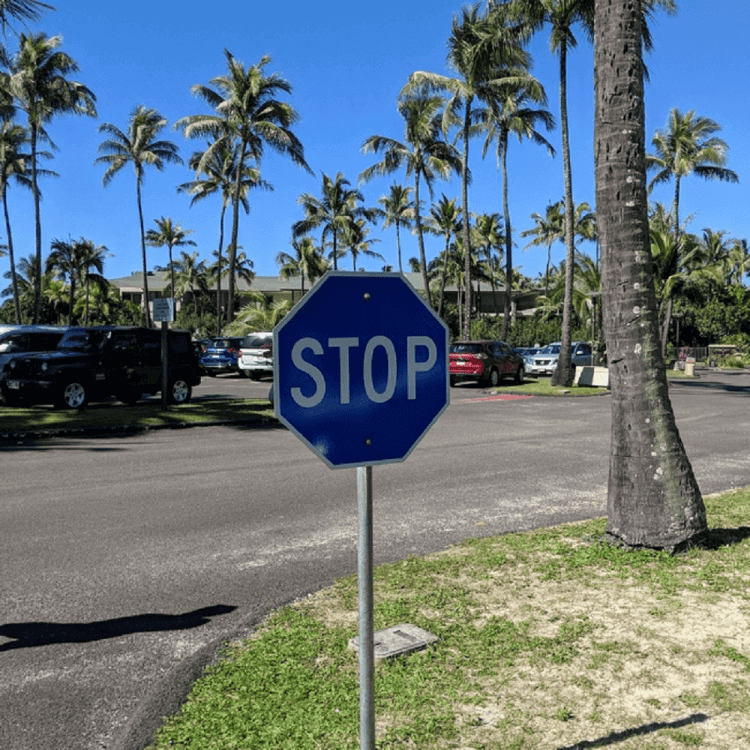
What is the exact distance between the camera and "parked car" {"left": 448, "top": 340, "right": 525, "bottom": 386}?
26203mm

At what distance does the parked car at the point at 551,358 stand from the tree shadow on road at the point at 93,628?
30445mm

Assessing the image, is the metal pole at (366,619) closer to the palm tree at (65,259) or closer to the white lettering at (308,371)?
the white lettering at (308,371)

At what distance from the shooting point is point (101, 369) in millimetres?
17500

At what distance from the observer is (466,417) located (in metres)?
16.6

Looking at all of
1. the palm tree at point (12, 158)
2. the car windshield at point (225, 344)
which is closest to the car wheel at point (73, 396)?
the car windshield at point (225, 344)

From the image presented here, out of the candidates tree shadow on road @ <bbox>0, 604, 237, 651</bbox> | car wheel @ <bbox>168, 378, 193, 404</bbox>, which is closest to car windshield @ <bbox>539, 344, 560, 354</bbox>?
car wheel @ <bbox>168, 378, 193, 404</bbox>

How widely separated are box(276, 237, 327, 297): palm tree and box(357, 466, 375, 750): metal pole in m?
57.2

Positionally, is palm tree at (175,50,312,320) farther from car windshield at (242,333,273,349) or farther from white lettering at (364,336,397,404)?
white lettering at (364,336,397,404)

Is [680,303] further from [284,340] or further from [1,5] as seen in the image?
[284,340]

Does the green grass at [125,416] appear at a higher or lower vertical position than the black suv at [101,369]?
lower

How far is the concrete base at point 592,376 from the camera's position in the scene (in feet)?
85.4

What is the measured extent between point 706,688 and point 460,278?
57298 mm

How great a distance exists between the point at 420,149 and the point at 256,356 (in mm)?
15944

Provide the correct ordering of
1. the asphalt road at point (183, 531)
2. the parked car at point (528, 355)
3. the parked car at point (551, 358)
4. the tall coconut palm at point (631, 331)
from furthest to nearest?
the parked car at point (528, 355), the parked car at point (551, 358), the tall coconut palm at point (631, 331), the asphalt road at point (183, 531)
